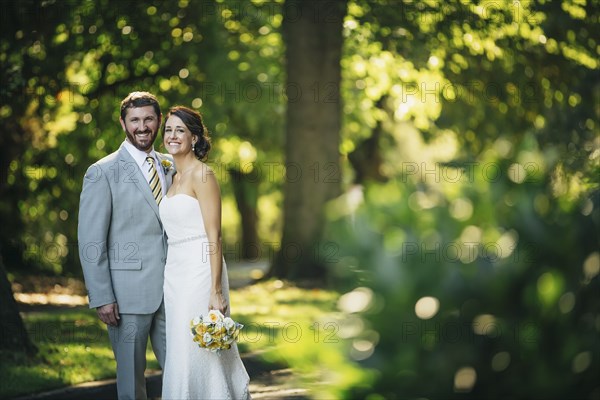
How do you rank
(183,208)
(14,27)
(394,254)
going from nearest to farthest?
(394,254) → (183,208) → (14,27)

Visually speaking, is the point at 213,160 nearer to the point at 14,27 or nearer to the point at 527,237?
the point at 14,27

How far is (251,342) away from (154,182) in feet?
16.5

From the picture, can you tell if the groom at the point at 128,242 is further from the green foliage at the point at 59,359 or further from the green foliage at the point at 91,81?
the green foliage at the point at 91,81

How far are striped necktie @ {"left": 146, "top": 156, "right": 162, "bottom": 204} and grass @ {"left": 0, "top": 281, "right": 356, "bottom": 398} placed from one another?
134 centimetres

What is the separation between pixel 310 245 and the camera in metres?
17.5

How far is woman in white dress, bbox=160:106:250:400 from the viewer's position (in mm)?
6410

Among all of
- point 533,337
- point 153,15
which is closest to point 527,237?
point 533,337

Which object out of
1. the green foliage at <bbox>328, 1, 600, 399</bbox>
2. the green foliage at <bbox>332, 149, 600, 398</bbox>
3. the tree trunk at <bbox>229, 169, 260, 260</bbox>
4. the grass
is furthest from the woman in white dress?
the tree trunk at <bbox>229, 169, 260, 260</bbox>

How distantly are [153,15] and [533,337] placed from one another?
14694mm

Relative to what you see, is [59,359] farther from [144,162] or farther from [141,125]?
[141,125]

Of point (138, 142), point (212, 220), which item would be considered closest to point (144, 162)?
point (138, 142)

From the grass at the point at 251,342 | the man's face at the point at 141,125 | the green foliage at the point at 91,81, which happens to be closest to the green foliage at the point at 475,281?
the grass at the point at 251,342

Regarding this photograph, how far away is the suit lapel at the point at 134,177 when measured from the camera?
21.8 ft

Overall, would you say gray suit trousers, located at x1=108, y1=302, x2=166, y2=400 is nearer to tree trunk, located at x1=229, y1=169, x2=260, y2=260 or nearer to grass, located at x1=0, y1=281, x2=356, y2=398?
grass, located at x1=0, y1=281, x2=356, y2=398
